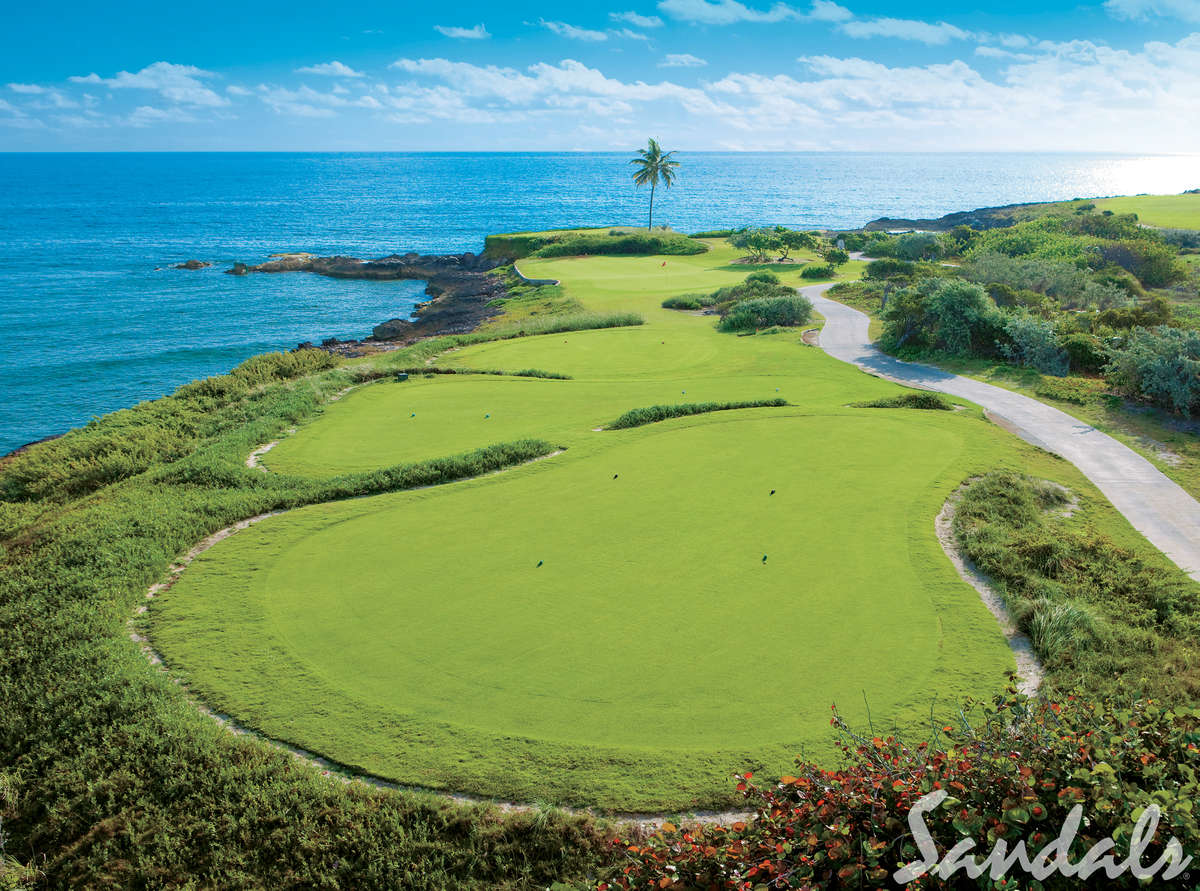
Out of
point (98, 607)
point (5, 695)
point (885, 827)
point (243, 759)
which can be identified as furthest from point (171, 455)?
point (885, 827)

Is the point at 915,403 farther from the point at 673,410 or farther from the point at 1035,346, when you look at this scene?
the point at 1035,346

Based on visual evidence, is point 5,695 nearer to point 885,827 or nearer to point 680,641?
point 680,641

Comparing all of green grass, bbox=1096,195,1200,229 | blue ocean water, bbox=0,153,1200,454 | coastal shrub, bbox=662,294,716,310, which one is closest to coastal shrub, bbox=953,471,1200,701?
coastal shrub, bbox=662,294,716,310

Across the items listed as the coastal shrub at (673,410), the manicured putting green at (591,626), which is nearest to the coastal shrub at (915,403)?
the coastal shrub at (673,410)

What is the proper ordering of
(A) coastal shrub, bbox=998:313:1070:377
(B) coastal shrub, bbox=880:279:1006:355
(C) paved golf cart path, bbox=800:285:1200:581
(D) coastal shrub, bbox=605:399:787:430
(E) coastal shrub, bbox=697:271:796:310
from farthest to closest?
(E) coastal shrub, bbox=697:271:796:310 → (B) coastal shrub, bbox=880:279:1006:355 → (A) coastal shrub, bbox=998:313:1070:377 → (D) coastal shrub, bbox=605:399:787:430 → (C) paved golf cart path, bbox=800:285:1200:581

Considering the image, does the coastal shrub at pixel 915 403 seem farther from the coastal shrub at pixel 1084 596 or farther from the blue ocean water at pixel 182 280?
the blue ocean water at pixel 182 280

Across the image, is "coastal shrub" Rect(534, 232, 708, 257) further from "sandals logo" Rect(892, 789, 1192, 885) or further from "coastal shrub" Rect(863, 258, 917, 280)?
"sandals logo" Rect(892, 789, 1192, 885)

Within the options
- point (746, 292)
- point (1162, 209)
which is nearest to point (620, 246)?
point (746, 292)
